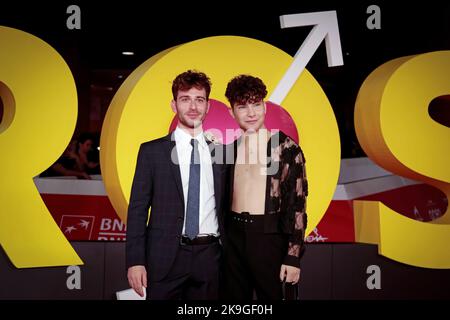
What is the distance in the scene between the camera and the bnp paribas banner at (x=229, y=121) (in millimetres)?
4461

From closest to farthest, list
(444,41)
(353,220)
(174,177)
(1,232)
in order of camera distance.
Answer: (174,177) → (1,232) → (353,220) → (444,41)

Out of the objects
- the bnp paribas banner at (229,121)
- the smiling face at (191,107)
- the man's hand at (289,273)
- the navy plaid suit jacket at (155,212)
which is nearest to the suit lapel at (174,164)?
the navy plaid suit jacket at (155,212)

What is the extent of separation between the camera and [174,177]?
3.36 meters

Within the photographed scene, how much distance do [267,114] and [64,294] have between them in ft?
6.69

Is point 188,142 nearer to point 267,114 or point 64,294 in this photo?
point 267,114

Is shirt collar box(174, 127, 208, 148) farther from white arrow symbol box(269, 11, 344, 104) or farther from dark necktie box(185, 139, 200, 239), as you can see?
white arrow symbol box(269, 11, 344, 104)

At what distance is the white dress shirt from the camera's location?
3.36 m

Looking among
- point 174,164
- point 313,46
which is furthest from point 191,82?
point 313,46

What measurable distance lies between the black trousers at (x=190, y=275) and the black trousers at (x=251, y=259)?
0.13 m

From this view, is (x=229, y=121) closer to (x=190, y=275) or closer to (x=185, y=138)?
(x=185, y=138)

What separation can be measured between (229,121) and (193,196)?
1375 mm

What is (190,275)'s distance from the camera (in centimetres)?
331

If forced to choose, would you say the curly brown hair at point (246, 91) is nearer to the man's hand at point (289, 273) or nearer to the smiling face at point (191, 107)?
the smiling face at point (191, 107)
